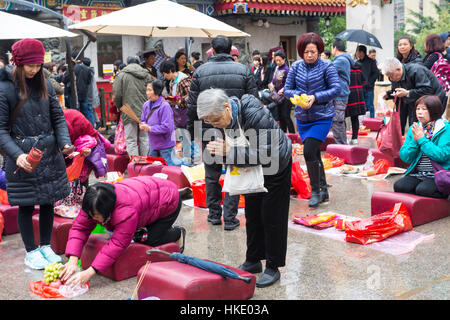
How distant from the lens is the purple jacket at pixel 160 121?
7.30 m

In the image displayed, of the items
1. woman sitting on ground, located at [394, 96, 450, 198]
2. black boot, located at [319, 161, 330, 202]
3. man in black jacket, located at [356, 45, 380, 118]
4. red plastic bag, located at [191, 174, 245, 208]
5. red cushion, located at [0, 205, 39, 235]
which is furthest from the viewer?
man in black jacket, located at [356, 45, 380, 118]

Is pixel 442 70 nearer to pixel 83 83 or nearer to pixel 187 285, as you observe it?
pixel 187 285

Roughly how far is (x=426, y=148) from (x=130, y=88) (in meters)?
4.46

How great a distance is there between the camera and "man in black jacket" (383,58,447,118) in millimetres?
6750

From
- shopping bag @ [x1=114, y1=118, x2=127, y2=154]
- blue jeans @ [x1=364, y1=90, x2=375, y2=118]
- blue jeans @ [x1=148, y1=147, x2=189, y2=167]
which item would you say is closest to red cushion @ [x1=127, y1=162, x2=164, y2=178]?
blue jeans @ [x1=148, y1=147, x2=189, y2=167]

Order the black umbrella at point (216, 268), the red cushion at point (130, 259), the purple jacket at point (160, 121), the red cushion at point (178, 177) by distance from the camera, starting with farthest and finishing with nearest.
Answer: the purple jacket at point (160, 121), the red cushion at point (178, 177), the red cushion at point (130, 259), the black umbrella at point (216, 268)

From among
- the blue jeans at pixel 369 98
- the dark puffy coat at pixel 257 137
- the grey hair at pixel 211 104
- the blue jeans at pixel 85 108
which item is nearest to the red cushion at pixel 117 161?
the blue jeans at pixel 85 108

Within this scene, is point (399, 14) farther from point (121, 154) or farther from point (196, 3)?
point (121, 154)

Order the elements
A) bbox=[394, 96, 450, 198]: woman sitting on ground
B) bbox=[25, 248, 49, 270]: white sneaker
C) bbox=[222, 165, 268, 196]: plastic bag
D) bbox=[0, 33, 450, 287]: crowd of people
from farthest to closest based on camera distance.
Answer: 1. bbox=[394, 96, 450, 198]: woman sitting on ground
2. bbox=[25, 248, 49, 270]: white sneaker
3. bbox=[0, 33, 450, 287]: crowd of people
4. bbox=[222, 165, 268, 196]: plastic bag

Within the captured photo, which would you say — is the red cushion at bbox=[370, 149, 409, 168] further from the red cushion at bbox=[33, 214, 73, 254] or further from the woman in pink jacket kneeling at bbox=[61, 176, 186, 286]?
→ the red cushion at bbox=[33, 214, 73, 254]

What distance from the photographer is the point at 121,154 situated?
8461 millimetres

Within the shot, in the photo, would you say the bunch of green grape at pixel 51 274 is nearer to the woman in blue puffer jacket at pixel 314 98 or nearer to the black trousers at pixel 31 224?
the black trousers at pixel 31 224

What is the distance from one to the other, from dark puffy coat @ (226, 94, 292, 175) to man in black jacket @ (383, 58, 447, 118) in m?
3.56

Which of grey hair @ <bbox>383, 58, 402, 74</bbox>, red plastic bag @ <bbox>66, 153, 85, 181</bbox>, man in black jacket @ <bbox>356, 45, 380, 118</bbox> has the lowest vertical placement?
red plastic bag @ <bbox>66, 153, 85, 181</bbox>
